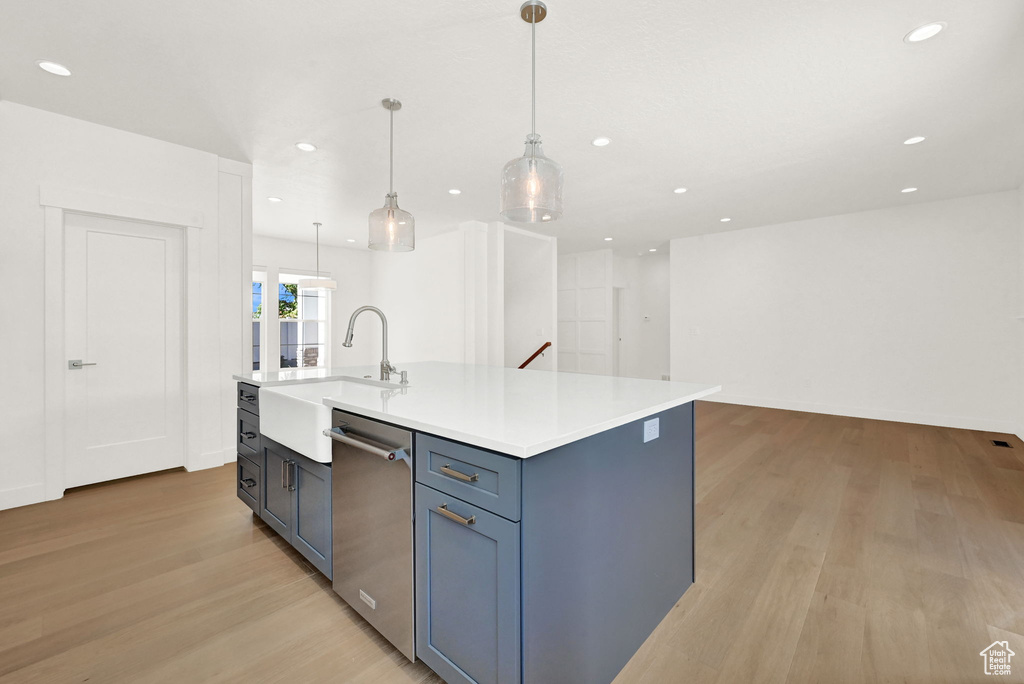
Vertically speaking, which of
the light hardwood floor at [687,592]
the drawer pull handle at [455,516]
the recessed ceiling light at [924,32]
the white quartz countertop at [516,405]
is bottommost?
the light hardwood floor at [687,592]

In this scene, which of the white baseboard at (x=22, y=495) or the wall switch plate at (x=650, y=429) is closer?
the wall switch plate at (x=650, y=429)

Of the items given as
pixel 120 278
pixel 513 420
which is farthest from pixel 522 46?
pixel 120 278

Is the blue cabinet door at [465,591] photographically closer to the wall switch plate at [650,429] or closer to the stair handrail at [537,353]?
the wall switch plate at [650,429]

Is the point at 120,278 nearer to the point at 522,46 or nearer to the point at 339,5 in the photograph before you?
the point at 339,5

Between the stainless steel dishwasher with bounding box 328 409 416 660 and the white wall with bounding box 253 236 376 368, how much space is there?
19.7 ft

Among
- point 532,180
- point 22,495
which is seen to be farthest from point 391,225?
point 22,495

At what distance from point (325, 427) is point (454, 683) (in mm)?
997

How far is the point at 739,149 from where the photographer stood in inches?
140

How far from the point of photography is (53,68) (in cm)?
248

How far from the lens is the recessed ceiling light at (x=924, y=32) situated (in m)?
2.11

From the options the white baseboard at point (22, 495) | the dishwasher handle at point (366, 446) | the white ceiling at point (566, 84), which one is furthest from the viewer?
the white baseboard at point (22, 495)

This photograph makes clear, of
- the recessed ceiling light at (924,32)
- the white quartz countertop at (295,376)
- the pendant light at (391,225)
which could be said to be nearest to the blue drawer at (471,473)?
the white quartz countertop at (295,376)

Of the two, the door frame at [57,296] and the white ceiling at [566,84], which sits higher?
the white ceiling at [566,84]

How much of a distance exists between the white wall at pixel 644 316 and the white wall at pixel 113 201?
686 cm
